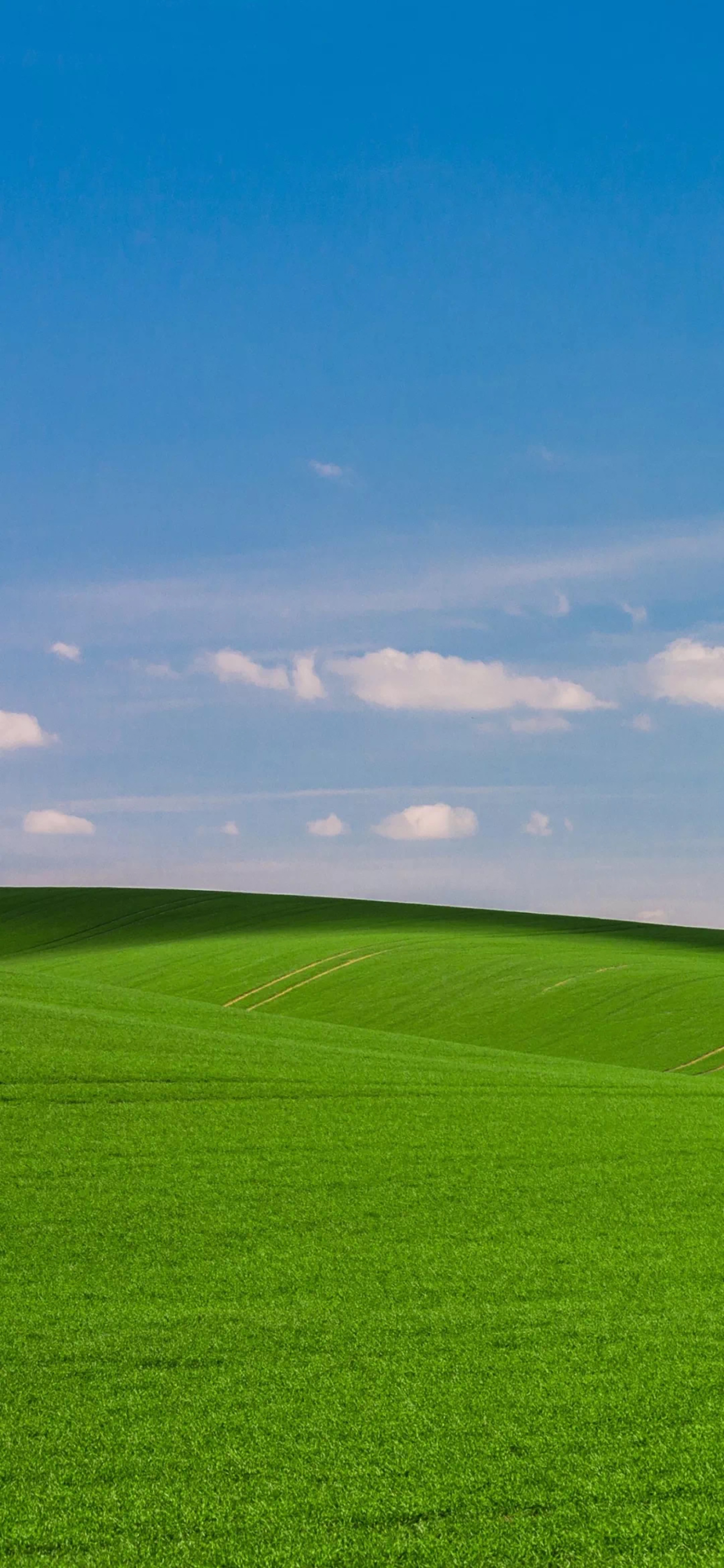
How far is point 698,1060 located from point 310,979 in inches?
578

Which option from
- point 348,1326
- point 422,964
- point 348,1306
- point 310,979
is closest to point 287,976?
point 310,979

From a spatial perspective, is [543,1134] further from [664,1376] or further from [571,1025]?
[571,1025]

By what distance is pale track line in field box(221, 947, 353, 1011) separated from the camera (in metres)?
35.1

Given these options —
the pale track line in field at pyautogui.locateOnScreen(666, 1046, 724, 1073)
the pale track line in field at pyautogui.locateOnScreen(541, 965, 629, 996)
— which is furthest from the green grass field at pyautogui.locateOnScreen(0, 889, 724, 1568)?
the pale track line in field at pyautogui.locateOnScreen(541, 965, 629, 996)

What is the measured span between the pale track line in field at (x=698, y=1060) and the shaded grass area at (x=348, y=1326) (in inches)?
519

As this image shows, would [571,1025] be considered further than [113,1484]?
Yes

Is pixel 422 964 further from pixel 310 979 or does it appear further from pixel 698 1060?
pixel 698 1060

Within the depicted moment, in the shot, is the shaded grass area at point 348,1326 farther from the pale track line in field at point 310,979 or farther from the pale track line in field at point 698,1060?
the pale track line in field at point 310,979

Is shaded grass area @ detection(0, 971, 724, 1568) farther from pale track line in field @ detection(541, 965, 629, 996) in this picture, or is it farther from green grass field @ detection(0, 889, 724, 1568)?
pale track line in field @ detection(541, 965, 629, 996)

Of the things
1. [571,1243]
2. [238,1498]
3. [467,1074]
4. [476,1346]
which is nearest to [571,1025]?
[467,1074]

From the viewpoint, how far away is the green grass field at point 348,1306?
484 cm

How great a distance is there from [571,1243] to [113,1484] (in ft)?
14.1

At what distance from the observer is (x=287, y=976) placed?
37.5 m

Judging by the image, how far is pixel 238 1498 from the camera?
495 cm
